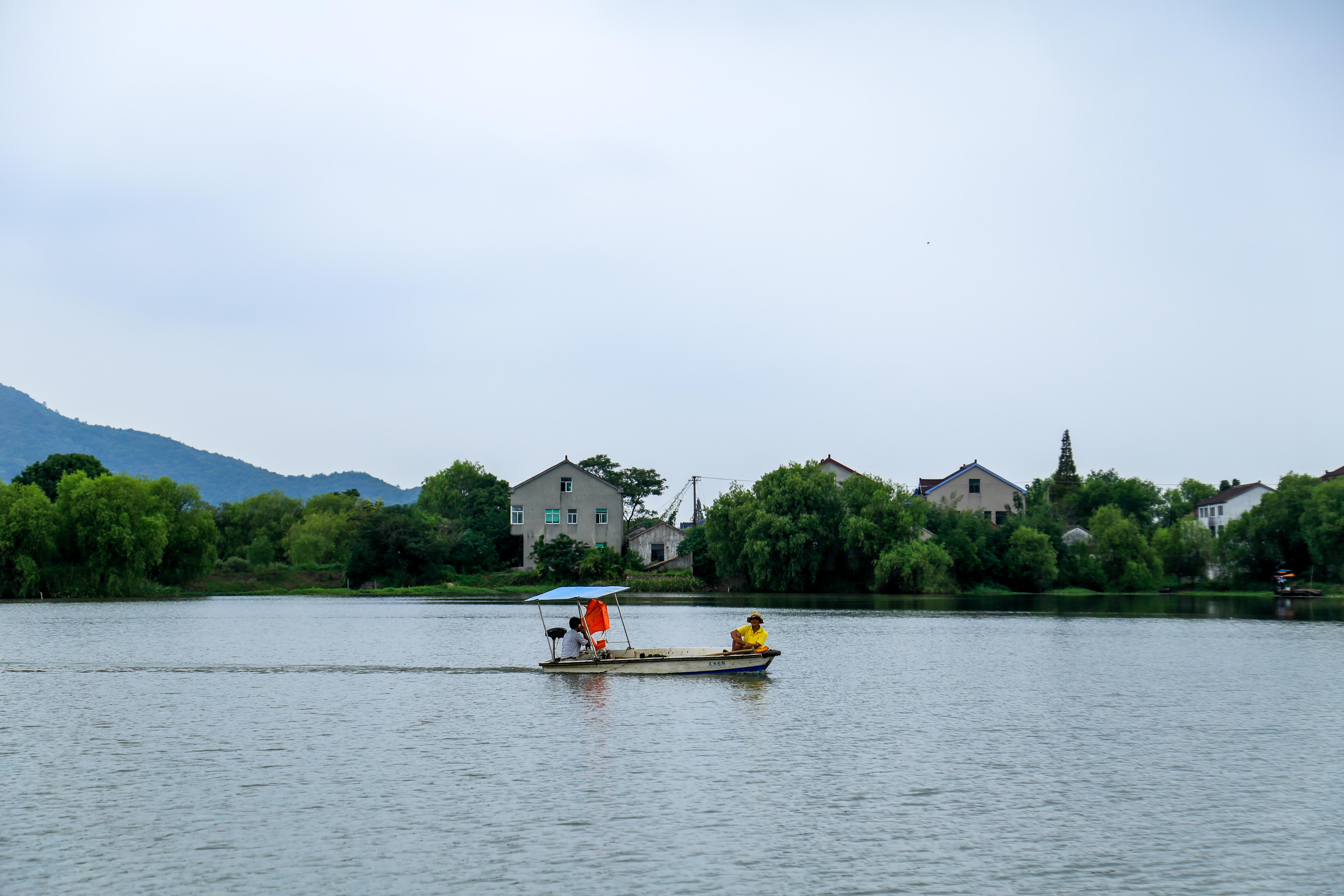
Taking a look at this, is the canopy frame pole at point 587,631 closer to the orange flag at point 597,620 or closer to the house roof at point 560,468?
the orange flag at point 597,620

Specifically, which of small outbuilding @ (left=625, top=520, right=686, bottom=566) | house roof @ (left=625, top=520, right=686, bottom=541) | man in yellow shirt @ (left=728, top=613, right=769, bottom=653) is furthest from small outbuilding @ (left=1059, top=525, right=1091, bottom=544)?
Answer: man in yellow shirt @ (left=728, top=613, right=769, bottom=653)

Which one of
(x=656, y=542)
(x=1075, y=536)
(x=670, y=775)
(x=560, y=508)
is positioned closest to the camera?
(x=670, y=775)

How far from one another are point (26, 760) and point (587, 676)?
55.6 ft

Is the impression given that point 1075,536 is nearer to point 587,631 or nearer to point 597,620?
point 597,620

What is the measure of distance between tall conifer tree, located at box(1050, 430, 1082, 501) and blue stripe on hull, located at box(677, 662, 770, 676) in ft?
422

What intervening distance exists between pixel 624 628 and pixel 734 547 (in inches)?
2220

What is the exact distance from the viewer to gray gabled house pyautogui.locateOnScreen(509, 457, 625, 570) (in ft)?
348

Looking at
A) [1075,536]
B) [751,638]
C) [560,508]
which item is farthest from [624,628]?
[1075,536]

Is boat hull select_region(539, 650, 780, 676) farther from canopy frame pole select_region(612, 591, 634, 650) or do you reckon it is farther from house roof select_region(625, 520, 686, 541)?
house roof select_region(625, 520, 686, 541)

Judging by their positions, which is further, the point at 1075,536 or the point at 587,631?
the point at 1075,536

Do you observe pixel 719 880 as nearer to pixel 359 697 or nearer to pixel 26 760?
pixel 26 760

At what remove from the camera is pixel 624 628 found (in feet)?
128

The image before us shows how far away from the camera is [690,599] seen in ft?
285

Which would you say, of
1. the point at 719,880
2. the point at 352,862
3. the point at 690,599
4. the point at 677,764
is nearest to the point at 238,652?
the point at 677,764
